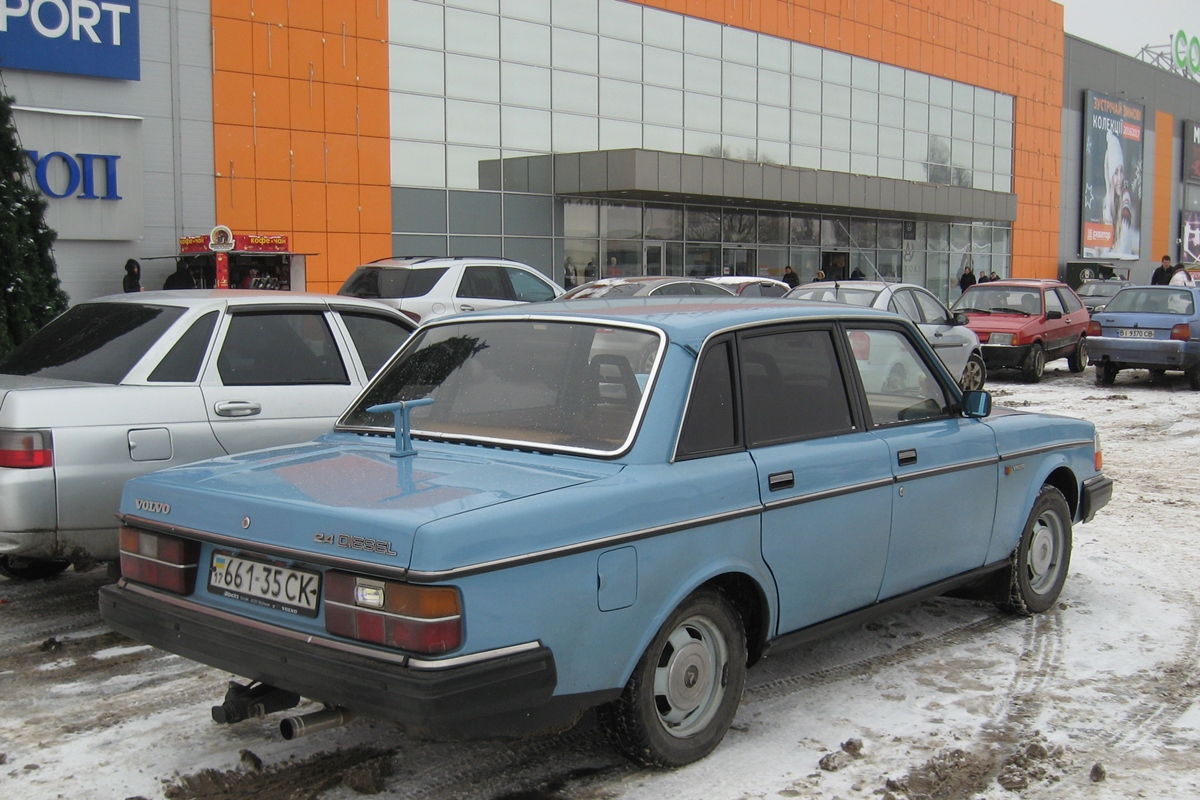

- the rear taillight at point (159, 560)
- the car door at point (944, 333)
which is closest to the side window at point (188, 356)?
the rear taillight at point (159, 560)

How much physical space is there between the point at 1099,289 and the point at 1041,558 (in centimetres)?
2806

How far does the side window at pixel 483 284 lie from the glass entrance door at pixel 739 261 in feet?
64.6

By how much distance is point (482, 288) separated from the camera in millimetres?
17328

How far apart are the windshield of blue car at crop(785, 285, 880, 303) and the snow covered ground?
30.1 feet

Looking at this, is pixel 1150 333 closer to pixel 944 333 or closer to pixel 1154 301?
pixel 1154 301

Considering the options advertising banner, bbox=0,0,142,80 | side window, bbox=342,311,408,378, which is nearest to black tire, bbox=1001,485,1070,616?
side window, bbox=342,311,408,378

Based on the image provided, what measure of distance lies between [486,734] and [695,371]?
5.00 feet

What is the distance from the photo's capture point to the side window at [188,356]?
19.5ft

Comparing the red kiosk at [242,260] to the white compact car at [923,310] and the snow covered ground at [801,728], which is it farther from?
the snow covered ground at [801,728]

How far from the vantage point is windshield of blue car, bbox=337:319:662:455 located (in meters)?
4.10

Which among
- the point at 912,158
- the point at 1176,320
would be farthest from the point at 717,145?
the point at 1176,320

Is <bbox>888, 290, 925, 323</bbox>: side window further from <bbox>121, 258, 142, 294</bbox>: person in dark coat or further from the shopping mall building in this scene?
<bbox>121, 258, 142, 294</bbox>: person in dark coat

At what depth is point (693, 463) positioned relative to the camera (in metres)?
4.03

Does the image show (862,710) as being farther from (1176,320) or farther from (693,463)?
(1176,320)
